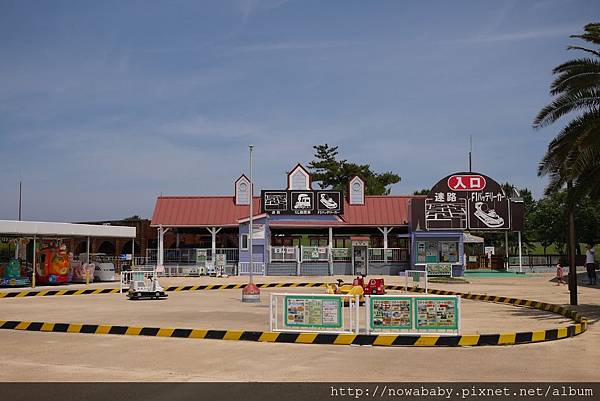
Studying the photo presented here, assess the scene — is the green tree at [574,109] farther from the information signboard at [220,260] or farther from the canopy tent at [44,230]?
the information signboard at [220,260]

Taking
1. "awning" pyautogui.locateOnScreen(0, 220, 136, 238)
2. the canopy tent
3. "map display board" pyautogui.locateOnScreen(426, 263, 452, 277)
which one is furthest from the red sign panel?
the canopy tent

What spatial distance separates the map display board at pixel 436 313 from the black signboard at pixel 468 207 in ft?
101

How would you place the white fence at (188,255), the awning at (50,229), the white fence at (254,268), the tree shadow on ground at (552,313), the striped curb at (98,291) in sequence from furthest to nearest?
the white fence at (188,255)
the white fence at (254,268)
the awning at (50,229)
the striped curb at (98,291)
the tree shadow on ground at (552,313)

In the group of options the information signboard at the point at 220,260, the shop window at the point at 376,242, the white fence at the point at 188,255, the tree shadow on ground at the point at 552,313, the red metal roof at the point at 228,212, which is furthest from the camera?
the shop window at the point at 376,242

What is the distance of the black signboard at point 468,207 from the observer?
43094 millimetres

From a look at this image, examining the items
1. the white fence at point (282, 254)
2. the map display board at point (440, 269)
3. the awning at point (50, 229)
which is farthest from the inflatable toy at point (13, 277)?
the map display board at point (440, 269)

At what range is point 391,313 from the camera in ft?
42.4

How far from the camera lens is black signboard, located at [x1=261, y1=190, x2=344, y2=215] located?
46.2 meters

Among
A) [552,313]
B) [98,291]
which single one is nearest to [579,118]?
[552,313]

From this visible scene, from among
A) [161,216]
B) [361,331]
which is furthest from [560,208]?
[361,331]

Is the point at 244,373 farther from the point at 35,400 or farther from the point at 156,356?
the point at 35,400

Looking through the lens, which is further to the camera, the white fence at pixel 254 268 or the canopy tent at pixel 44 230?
the white fence at pixel 254 268

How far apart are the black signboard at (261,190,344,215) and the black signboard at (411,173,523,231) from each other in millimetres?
6522

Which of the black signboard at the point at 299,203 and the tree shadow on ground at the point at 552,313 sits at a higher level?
the black signboard at the point at 299,203
